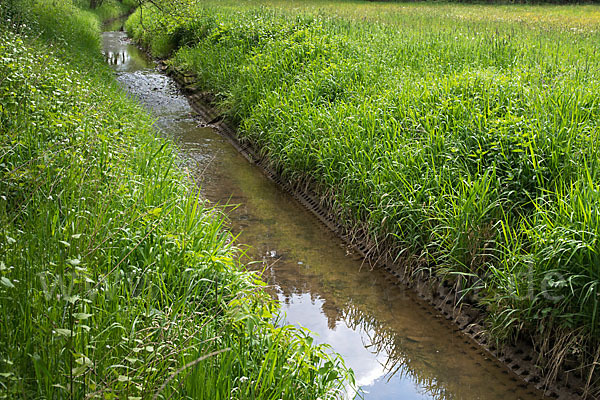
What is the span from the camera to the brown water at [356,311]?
3855 millimetres

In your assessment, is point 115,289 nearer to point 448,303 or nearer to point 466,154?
point 448,303

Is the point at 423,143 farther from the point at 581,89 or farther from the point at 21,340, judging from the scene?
the point at 21,340

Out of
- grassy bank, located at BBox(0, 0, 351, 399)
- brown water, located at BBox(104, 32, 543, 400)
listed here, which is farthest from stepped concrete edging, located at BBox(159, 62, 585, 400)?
grassy bank, located at BBox(0, 0, 351, 399)

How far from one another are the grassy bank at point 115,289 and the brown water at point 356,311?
1.26 ft

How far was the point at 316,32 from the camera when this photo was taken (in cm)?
1162

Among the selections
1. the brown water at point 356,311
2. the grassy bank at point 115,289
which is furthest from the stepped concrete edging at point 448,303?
the grassy bank at point 115,289

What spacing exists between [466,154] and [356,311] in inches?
74.6

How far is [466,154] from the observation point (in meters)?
5.32

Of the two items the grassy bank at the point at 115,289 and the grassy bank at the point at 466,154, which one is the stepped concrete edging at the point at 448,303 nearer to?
the grassy bank at the point at 466,154

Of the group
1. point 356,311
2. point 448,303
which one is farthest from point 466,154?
point 356,311

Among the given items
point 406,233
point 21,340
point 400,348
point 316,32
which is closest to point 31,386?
point 21,340

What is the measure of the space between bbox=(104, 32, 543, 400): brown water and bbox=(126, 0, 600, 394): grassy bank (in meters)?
0.32

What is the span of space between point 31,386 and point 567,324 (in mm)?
3070

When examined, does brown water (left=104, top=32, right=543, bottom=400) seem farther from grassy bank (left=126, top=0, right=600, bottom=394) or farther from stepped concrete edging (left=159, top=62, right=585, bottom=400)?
grassy bank (left=126, top=0, right=600, bottom=394)
